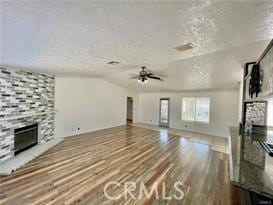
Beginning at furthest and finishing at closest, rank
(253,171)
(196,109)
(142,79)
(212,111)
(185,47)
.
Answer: (196,109), (212,111), (142,79), (185,47), (253,171)

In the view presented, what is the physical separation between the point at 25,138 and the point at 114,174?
10.4ft

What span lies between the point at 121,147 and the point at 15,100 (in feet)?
11.2

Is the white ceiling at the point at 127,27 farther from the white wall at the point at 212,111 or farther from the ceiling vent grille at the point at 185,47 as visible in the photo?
the white wall at the point at 212,111

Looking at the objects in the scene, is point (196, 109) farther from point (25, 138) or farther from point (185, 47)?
point (25, 138)

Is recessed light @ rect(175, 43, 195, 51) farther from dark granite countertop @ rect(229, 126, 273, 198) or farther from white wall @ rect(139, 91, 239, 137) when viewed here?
white wall @ rect(139, 91, 239, 137)

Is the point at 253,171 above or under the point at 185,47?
under

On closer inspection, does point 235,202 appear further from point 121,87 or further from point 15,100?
point 121,87

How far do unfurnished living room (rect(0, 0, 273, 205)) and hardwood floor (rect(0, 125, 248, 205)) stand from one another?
22 millimetres

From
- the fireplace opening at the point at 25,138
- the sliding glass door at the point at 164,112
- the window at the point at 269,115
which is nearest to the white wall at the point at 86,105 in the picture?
the fireplace opening at the point at 25,138

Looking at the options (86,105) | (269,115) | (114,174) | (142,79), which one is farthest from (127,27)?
(86,105)

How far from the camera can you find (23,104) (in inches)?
178

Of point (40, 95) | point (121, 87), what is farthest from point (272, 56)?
point (121, 87)

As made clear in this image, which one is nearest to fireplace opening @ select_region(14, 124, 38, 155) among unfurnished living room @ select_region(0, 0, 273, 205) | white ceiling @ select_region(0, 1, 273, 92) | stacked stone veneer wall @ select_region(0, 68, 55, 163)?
unfurnished living room @ select_region(0, 0, 273, 205)

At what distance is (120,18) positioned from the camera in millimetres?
1672
